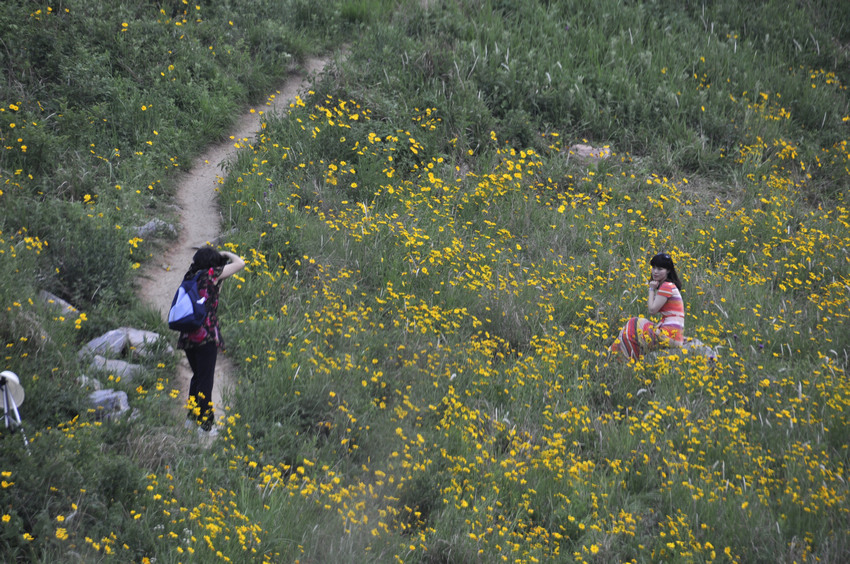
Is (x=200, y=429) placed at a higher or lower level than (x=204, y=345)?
lower

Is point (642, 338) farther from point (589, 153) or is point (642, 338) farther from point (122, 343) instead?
point (589, 153)

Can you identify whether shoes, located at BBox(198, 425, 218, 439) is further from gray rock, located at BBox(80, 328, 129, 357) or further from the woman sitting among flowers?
the woman sitting among flowers

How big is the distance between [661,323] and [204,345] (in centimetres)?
428

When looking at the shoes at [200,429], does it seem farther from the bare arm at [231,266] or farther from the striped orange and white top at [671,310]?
the striped orange and white top at [671,310]

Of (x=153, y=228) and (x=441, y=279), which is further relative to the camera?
(x=441, y=279)

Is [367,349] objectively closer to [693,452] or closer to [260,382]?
[260,382]

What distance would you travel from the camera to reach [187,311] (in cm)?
514

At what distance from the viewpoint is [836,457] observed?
571 centimetres

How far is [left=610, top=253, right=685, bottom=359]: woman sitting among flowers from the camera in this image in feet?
22.5

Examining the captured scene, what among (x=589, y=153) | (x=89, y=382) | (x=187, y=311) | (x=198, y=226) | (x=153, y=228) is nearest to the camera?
(x=187, y=311)

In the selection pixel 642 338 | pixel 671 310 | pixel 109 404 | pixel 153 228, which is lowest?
pixel 642 338

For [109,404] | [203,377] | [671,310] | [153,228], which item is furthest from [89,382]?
[671,310]

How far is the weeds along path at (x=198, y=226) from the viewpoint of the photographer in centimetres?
618

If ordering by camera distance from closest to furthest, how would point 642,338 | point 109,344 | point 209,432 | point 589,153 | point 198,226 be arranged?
1. point 209,432
2. point 109,344
3. point 642,338
4. point 198,226
5. point 589,153
